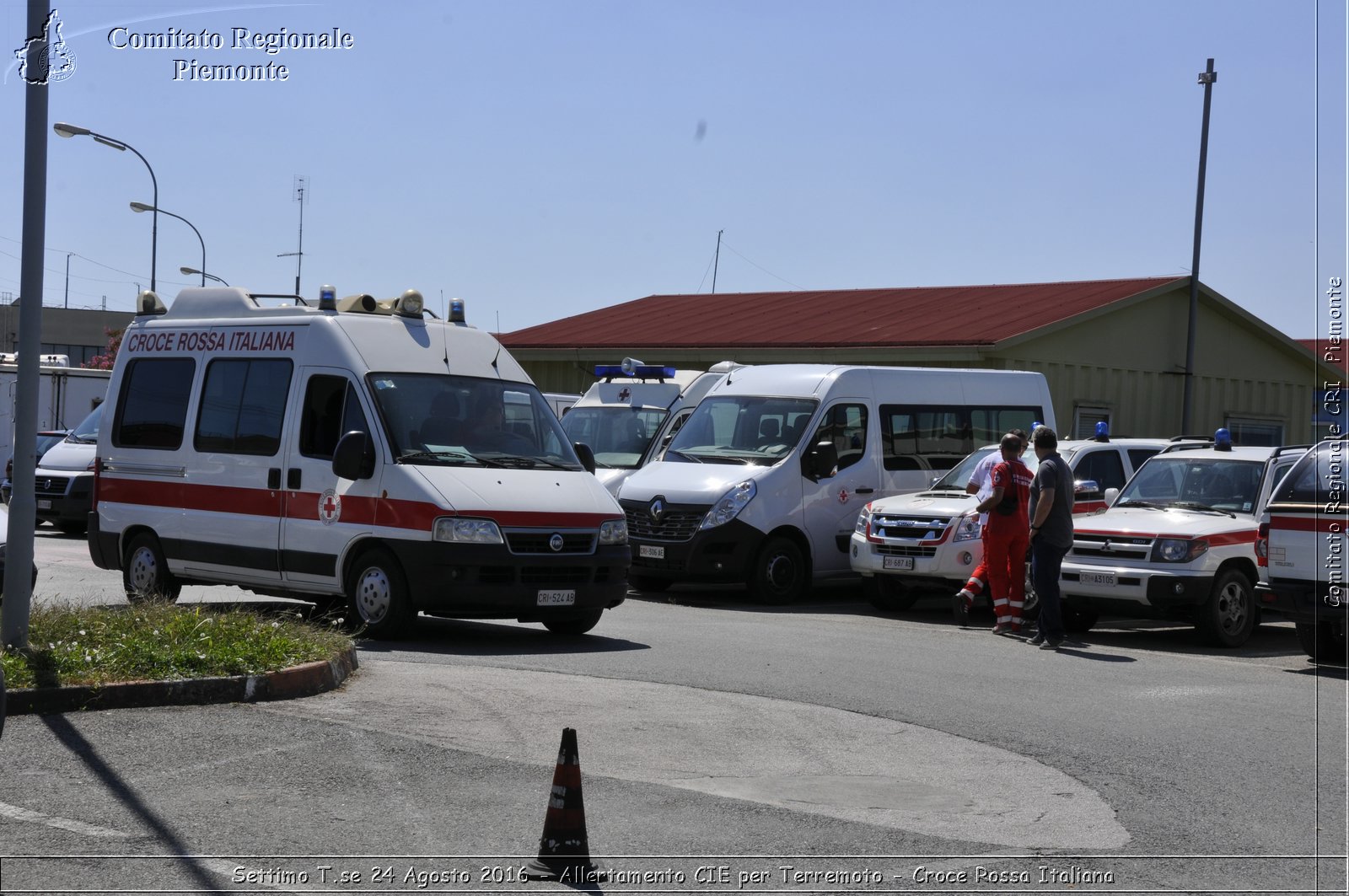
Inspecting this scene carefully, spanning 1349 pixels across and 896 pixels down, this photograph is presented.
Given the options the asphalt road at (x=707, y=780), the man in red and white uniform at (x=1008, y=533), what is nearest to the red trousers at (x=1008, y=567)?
the man in red and white uniform at (x=1008, y=533)

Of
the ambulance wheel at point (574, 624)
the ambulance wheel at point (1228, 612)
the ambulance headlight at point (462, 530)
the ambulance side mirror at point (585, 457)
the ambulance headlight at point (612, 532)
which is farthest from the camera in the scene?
the ambulance wheel at point (1228, 612)

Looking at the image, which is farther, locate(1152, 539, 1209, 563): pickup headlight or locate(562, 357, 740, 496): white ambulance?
locate(562, 357, 740, 496): white ambulance

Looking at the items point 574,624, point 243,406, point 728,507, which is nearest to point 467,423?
point 574,624

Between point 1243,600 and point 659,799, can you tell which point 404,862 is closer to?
point 659,799

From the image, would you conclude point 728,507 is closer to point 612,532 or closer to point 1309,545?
point 612,532

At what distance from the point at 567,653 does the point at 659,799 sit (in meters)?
4.82

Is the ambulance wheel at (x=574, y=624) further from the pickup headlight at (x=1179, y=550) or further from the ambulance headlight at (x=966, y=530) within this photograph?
the pickup headlight at (x=1179, y=550)

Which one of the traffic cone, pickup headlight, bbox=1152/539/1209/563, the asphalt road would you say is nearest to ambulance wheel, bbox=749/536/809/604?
pickup headlight, bbox=1152/539/1209/563

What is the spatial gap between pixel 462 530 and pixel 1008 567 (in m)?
5.42

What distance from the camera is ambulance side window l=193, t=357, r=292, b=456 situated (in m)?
12.8

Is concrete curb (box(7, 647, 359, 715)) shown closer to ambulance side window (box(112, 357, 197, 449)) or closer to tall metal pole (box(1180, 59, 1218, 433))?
ambulance side window (box(112, 357, 197, 449))

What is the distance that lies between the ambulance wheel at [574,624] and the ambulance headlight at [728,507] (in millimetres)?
3895

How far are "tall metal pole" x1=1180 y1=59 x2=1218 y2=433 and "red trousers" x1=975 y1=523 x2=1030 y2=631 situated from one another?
54.8ft

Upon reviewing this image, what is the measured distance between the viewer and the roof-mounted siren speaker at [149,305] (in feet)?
47.3
